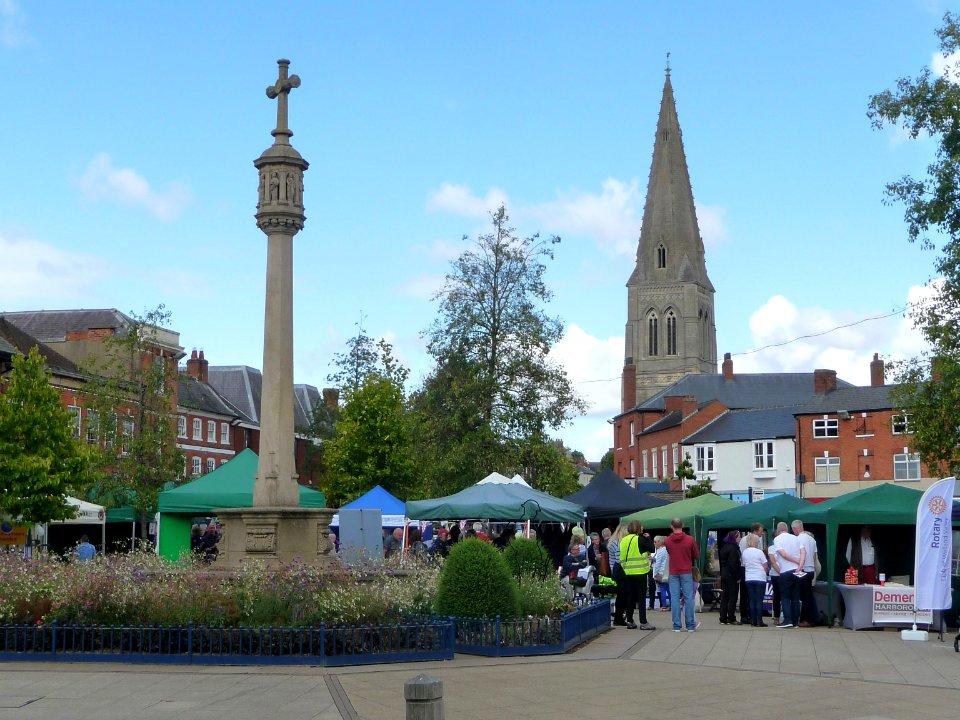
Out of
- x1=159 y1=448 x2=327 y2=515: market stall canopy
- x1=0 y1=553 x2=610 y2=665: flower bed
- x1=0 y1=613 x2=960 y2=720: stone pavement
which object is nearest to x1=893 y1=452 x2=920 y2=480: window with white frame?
x1=159 y1=448 x2=327 y2=515: market stall canopy

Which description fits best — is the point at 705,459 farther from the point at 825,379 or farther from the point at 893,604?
the point at 893,604

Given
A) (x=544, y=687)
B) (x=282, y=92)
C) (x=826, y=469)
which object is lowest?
(x=544, y=687)

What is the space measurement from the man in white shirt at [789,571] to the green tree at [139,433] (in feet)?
78.1

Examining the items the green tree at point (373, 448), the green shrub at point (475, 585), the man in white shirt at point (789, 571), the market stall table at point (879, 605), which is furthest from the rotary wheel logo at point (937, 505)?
the green tree at point (373, 448)

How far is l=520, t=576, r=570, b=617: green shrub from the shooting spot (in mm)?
16609

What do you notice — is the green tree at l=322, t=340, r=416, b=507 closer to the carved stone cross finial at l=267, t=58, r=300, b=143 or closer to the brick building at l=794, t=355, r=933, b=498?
the brick building at l=794, t=355, r=933, b=498

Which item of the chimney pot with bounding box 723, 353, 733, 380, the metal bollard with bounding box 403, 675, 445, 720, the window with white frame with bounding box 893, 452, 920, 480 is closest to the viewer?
the metal bollard with bounding box 403, 675, 445, 720

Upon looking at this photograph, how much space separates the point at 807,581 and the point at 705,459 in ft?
200

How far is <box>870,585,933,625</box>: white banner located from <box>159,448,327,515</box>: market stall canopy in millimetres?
9803

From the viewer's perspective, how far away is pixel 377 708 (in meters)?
11.4

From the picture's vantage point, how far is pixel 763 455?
254 ft

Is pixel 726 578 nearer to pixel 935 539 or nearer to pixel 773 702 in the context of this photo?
pixel 935 539

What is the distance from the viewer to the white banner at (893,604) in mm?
20156

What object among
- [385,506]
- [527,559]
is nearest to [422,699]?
[527,559]
